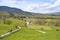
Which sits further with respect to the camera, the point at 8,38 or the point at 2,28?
the point at 2,28

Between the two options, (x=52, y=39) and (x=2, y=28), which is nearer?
(x=52, y=39)

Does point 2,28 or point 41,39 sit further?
point 2,28

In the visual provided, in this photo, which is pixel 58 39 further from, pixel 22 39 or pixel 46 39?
pixel 22 39

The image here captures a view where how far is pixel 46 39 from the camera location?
23906 mm

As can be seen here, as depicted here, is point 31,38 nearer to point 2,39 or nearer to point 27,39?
point 27,39

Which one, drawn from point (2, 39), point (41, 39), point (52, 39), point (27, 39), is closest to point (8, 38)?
point (2, 39)

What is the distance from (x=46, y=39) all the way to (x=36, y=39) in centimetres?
159

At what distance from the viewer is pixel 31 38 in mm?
24297

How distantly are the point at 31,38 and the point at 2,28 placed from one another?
1224 cm

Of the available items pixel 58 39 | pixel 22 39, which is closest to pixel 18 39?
pixel 22 39

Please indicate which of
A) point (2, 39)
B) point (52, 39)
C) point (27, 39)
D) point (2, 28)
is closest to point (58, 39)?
point (52, 39)

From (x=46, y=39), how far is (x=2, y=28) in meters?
13.9

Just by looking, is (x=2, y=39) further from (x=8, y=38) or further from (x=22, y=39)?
(x=22, y=39)

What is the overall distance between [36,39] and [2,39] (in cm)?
511
